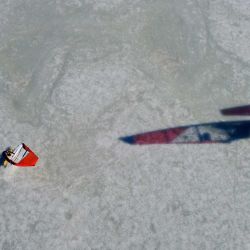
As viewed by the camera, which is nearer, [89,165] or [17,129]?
[89,165]

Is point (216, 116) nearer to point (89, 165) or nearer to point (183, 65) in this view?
point (183, 65)

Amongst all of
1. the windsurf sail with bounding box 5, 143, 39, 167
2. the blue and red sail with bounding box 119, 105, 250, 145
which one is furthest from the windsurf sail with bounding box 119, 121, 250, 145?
the windsurf sail with bounding box 5, 143, 39, 167

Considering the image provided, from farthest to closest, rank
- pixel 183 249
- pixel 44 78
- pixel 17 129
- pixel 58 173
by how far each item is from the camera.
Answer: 1. pixel 44 78
2. pixel 17 129
3. pixel 58 173
4. pixel 183 249

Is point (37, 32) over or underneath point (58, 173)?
over

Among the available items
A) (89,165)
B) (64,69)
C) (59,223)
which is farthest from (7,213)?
(64,69)

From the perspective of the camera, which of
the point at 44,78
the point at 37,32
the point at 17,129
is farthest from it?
the point at 37,32

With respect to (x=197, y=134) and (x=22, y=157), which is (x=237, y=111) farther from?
(x=22, y=157)

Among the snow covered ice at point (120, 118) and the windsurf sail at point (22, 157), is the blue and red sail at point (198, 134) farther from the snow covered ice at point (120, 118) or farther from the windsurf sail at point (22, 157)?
the windsurf sail at point (22, 157)

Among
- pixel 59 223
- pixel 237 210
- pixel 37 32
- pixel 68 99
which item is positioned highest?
pixel 37 32
